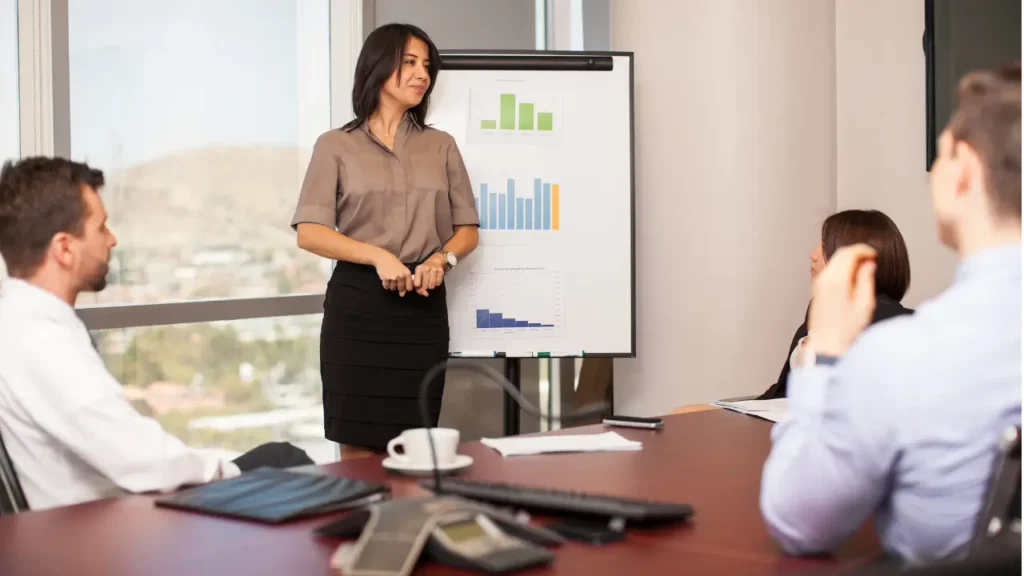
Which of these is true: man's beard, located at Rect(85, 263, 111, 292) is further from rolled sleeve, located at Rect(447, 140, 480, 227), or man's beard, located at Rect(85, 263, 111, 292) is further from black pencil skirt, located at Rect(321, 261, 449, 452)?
rolled sleeve, located at Rect(447, 140, 480, 227)

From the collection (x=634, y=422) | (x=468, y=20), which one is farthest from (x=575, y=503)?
(x=468, y=20)

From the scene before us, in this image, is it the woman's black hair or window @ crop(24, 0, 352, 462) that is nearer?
the woman's black hair

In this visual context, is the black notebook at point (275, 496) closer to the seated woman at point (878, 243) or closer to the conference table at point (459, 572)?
the conference table at point (459, 572)

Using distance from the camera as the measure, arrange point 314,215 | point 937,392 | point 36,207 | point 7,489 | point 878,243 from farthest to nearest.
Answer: point 314,215 → point 878,243 → point 36,207 → point 7,489 → point 937,392

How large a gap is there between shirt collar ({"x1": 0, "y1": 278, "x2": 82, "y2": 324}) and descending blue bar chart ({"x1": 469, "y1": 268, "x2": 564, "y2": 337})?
227 centimetres

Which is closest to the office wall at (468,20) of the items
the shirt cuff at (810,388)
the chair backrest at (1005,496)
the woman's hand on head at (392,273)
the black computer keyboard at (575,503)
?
the woman's hand on head at (392,273)

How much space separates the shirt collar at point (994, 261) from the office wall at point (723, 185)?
3232mm

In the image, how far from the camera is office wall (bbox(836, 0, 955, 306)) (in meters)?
4.37

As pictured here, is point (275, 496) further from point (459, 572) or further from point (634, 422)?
point (634, 422)

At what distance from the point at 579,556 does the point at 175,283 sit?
309cm

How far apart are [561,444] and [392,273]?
1.43 meters

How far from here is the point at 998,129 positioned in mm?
1139

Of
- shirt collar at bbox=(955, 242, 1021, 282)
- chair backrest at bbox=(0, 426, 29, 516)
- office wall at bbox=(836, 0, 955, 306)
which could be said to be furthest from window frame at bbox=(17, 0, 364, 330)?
shirt collar at bbox=(955, 242, 1021, 282)

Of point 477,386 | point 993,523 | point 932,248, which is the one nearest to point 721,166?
point 932,248
